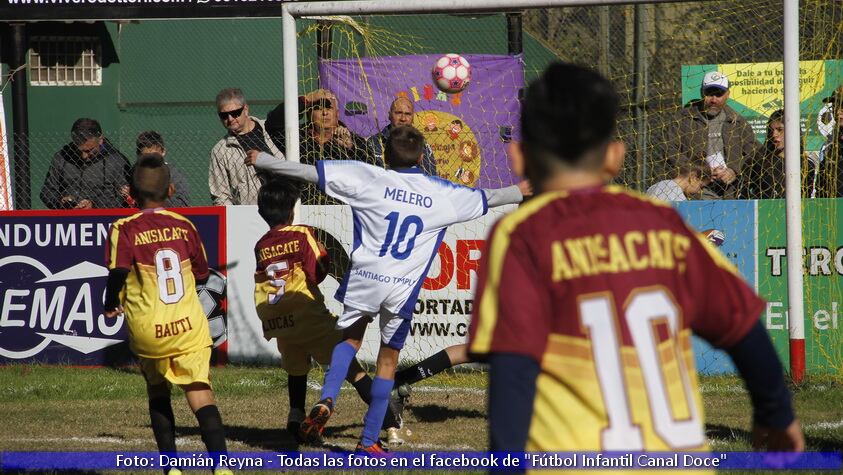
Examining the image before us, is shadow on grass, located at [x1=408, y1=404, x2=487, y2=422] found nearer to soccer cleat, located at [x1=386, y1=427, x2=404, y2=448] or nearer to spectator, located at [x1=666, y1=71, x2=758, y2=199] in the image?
soccer cleat, located at [x1=386, y1=427, x2=404, y2=448]

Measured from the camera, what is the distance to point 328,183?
5.91 metres

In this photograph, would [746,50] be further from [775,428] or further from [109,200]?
[775,428]

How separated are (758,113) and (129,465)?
834 centimetres

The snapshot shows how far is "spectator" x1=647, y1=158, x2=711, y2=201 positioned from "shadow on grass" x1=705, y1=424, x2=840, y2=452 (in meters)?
2.77

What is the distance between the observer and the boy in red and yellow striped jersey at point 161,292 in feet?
17.3

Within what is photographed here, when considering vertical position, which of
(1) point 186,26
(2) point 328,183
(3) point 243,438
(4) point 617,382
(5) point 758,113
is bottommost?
(3) point 243,438

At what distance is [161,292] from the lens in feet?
17.3

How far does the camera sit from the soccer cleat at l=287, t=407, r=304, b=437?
21.3 ft

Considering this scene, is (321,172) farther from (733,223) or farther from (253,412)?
(733,223)

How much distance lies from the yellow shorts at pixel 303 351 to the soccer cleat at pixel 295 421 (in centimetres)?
24

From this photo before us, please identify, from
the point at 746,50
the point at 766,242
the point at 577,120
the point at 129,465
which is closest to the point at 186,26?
the point at 746,50

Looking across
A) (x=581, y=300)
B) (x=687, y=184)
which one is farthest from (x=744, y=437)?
(x=581, y=300)

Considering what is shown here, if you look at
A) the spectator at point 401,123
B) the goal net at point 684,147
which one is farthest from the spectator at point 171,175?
the spectator at point 401,123

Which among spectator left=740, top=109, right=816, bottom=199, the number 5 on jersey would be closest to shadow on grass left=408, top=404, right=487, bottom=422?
the number 5 on jersey
